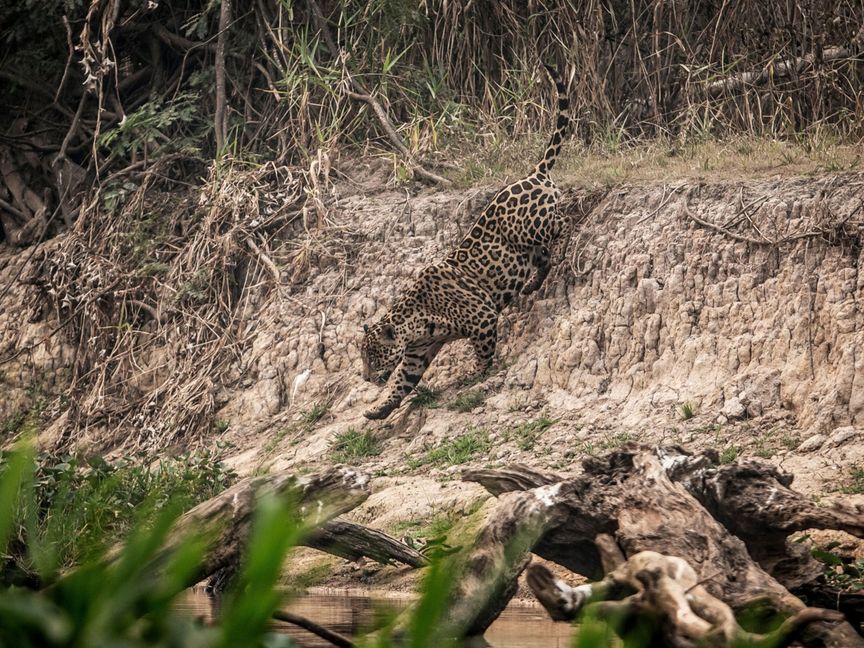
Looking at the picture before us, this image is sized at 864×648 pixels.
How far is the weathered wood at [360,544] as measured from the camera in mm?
7074

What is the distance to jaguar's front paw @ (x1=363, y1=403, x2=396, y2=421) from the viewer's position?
1033 cm

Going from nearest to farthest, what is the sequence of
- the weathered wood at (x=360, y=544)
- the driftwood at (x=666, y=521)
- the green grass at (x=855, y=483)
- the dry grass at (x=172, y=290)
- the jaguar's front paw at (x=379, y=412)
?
1. the driftwood at (x=666, y=521)
2. the weathered wood at (x=360, y=544)
3. the green grass at (x=855, y=483)
4. the jaguar's front paw at (x=379, y=412)
5. the dry grass at (x=172, y=290)

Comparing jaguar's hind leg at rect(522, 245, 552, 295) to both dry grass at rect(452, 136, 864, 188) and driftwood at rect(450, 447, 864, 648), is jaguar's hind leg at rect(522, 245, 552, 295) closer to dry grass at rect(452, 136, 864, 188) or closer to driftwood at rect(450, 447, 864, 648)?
dry grass at rect(452, 136, 864, 188)

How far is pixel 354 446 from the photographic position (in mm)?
10172

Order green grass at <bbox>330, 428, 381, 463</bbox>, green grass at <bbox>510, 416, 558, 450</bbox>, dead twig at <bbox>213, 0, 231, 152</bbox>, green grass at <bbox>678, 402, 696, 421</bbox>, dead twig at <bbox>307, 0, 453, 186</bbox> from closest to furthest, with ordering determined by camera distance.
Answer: green grass at <bbox>678, 402, 696, 421</bbox>
green grass at <bbox>510, 416, 558, 450</bbox>
green grass at <bbox>330, 428, 381, 463</bbox>
dead twig at <bbox>307, 0, 453, 186</bbox>
dead twig at <bbox>213, 0, 231, 152</bbox>

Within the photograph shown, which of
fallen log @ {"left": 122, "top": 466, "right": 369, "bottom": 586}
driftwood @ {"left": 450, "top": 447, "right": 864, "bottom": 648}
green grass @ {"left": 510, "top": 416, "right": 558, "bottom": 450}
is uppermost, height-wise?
fallen log @ {"left": 122, "top": 466, "right": 369, "bottom": 586}

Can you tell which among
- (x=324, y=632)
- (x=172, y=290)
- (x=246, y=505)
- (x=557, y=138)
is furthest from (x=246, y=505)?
(x=172, y=290)

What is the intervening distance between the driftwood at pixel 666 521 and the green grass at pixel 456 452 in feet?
10.0

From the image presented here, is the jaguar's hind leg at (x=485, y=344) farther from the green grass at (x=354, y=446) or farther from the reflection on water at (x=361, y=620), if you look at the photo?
the reflection on water at (x=361, y=620)

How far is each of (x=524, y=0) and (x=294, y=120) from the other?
256 centimetres

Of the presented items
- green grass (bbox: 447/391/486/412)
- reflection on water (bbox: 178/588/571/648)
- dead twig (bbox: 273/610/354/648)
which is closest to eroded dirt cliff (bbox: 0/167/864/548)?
green grass (bbox: 447/391/486/412)

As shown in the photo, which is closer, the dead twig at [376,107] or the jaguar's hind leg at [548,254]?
the jaguar's hind leg at [548,254]

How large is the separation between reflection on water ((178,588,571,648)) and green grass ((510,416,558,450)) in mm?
2373

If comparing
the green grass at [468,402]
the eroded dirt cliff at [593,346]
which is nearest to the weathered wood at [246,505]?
the eroded dirt cliff at [593,346]
